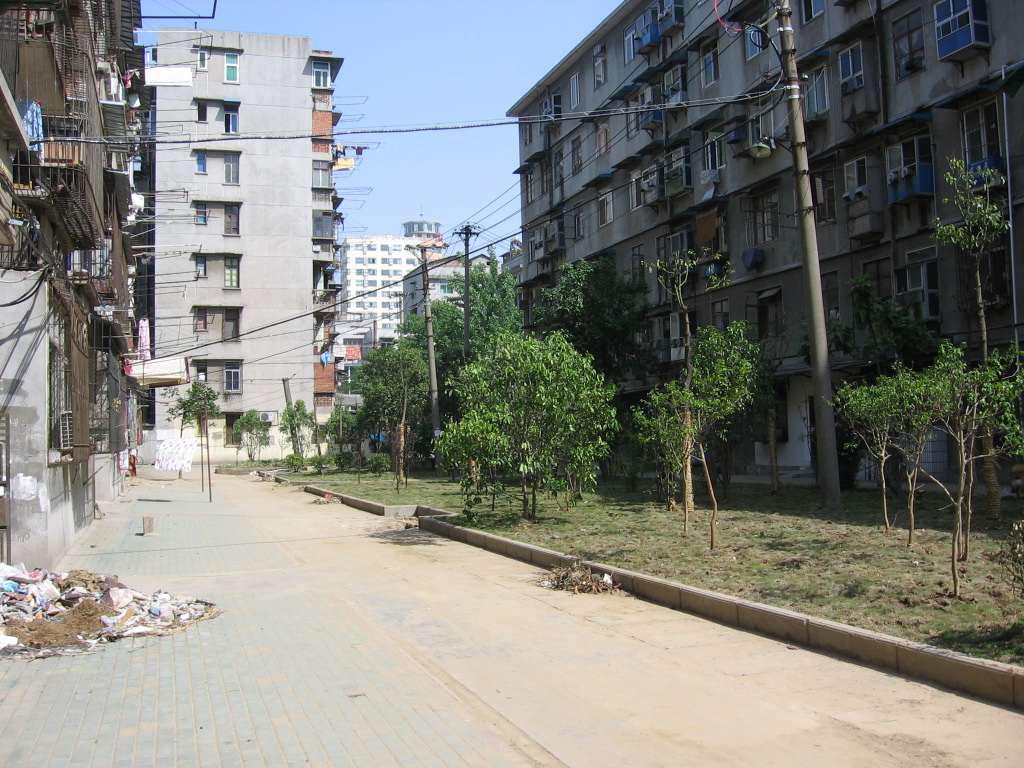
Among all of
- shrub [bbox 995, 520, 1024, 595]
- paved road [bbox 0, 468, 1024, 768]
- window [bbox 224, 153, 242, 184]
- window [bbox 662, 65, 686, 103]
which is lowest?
paved road [bbox 0, 468, 1024, 768]

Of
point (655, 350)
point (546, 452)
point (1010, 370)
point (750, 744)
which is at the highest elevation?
point (655, 350)

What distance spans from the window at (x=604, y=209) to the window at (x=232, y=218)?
81.7 feet

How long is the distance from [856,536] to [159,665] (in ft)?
29.7

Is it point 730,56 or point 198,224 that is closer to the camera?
point 730,56

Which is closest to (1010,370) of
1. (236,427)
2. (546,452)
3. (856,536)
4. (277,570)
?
(856,536)

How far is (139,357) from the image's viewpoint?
148ft

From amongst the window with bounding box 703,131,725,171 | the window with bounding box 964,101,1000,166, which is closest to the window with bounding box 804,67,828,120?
the window with bounding box 703,131,725,171

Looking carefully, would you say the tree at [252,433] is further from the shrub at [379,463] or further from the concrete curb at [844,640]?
the concrete curb at [844,640]

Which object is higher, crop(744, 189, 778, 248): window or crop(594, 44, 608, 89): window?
crop(594, 44, 608, 89): window

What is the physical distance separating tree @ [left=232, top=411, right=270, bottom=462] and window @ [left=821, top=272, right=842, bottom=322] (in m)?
36.7

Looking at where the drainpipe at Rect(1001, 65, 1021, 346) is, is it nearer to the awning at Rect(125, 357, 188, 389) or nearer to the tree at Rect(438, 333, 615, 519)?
the tree at Rect(438, 333, 615, 519)

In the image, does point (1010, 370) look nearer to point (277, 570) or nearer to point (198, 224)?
point (277, 570)

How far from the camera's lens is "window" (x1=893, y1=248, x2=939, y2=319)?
21359 mm

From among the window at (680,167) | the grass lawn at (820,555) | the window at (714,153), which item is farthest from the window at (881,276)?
the window at (680,167)
